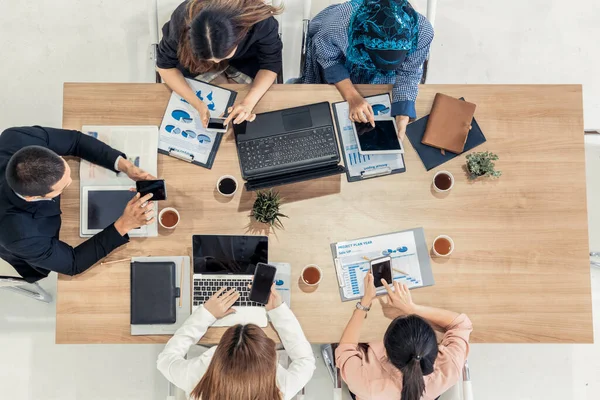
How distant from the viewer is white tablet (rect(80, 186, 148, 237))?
192cm

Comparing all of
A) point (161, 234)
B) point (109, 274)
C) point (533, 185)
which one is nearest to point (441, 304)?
point (533, 185)

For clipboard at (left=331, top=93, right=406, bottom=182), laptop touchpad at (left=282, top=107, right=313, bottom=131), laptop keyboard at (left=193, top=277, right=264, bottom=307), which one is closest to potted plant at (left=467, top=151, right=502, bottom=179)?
clipboard at (left=331, top=93, right=406, bottom=182)

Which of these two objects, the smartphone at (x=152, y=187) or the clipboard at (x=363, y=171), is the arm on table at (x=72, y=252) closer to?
the smartphone at (x=152, y=187)

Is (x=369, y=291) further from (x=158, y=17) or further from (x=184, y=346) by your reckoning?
(x=158, y=17)

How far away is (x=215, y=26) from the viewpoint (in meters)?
1.73

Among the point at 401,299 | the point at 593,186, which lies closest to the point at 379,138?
the point at 401,299

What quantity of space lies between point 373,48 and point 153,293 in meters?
1.24

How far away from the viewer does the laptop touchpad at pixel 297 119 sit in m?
1.97

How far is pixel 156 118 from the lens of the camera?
2000 millimetres

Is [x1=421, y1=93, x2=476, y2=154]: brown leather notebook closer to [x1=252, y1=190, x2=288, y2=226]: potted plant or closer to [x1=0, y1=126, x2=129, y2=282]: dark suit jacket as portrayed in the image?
[x1=252, y1=190, x2=288, y2=226]: potted plant

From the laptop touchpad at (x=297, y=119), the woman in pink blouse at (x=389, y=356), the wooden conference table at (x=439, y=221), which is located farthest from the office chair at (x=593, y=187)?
the laptop touchpad at (x=297, y=119)

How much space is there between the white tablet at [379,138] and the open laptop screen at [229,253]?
0.54 meters

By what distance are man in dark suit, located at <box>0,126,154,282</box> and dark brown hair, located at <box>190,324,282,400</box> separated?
55 cm

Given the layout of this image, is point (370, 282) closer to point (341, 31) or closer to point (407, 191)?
point (407, 191)
